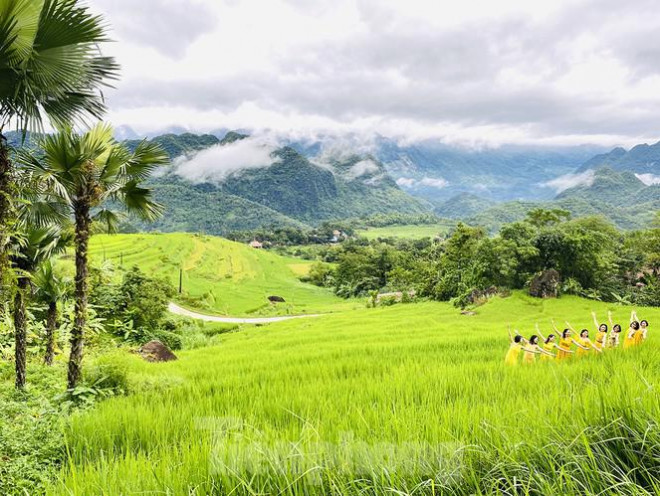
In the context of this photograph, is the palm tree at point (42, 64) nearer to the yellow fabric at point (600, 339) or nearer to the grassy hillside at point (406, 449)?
the grassy hillside at point (406, 449)

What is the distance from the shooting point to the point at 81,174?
23.4 feet

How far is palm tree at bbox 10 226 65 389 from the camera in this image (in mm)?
8203

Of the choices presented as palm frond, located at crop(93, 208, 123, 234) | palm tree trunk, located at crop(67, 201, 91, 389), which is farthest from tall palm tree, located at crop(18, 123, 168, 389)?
palm frond, located at crop(93, 208, 123, 234)

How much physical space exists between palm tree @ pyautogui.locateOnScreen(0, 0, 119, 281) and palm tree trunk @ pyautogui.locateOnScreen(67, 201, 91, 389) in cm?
170

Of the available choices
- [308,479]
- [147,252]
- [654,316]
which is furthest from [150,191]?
[147,252]

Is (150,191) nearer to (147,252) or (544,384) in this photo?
(544,384)

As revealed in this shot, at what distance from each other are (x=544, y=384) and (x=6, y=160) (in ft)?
24.0

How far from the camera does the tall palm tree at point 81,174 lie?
6.87m

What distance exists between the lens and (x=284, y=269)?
9900 cm

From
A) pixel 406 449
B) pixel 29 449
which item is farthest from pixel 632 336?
pixel 29 449

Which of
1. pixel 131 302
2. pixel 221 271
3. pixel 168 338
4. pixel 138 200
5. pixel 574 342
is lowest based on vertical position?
pixel 221 271

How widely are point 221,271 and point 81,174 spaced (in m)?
82.3

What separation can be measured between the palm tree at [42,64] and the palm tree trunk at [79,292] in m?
1.70

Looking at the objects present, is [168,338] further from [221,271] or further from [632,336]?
[221,271]
